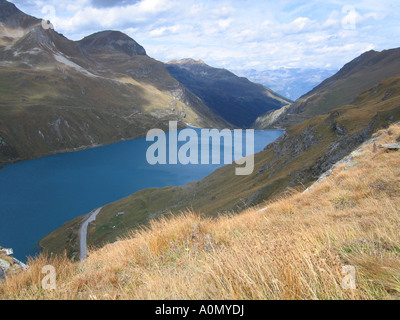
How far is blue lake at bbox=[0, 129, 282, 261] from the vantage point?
5788cm

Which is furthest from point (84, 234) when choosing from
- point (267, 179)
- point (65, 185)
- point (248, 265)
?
point (248, 265)

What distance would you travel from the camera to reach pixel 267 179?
139ft

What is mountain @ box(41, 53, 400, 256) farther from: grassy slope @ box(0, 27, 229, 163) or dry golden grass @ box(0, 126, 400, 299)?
grassy slope @ box(0, 27, 229, 163)

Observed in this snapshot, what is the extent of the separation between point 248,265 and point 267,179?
40.7 m

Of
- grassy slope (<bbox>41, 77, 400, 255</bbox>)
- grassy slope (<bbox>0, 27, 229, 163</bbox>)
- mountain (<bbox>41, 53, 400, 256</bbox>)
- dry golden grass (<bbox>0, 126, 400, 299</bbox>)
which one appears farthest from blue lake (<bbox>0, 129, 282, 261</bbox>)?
dry golden grass (<bbox>0, 126, 400, 299</bbox>)

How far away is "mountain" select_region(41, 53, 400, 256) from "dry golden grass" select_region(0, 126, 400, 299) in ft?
74.1

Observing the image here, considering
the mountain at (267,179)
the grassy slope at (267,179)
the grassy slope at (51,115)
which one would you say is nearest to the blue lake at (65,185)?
the mountain at (267,179)

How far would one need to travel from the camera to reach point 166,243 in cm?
538

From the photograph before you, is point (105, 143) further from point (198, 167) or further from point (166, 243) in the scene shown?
point (166, 243)

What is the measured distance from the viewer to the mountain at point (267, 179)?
30312 mm

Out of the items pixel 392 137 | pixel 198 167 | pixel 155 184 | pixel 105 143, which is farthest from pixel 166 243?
pixel 105 143

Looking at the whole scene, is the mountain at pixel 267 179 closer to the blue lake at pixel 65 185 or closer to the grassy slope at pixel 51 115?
the blue lake at pixel 65 185
